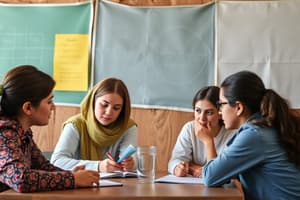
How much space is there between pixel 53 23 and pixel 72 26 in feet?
0.43

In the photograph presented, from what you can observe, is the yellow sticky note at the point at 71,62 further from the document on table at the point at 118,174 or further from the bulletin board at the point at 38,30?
the document on table at the point at 118,174

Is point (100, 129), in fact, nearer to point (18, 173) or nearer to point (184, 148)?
point (184, 148)

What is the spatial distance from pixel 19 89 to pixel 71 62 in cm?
125

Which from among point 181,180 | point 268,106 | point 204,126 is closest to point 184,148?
point 204,126

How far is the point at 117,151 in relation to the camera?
6.94ft

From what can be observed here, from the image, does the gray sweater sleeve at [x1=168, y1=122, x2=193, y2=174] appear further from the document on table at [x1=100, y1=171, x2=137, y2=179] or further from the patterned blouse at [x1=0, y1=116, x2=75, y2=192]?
the patterned blouse at [x1=0, y1=116, x2=75, y2=192]

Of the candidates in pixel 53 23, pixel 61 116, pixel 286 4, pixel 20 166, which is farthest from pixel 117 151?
pixel 286 4

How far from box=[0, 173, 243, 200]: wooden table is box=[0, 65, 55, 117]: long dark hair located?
0.32m

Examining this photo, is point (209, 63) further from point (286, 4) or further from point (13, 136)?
point (13, 136)

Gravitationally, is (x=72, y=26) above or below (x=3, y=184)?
above

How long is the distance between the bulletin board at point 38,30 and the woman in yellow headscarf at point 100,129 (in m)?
0.60

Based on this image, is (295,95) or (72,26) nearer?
(295,95)

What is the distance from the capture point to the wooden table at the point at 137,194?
1.19 meters

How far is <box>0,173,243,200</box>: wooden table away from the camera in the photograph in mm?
1192
